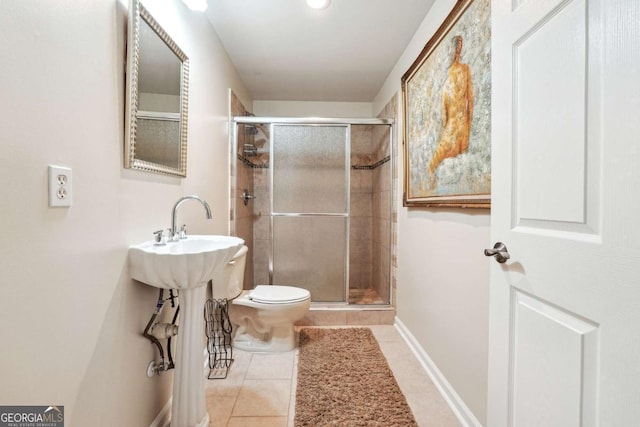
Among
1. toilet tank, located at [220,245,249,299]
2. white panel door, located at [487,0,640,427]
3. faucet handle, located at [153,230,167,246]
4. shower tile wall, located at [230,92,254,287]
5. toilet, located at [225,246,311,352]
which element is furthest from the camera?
shower tile wall, located at [230,92,254,287]

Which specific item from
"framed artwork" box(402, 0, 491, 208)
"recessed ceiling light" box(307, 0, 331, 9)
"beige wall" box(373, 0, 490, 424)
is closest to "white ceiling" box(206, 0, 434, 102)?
"recessed ceiling light" box(307, 0, 331, 9)

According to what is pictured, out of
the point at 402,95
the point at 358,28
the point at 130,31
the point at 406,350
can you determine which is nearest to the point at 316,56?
the point at 358,28

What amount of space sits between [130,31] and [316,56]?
5.73 feet

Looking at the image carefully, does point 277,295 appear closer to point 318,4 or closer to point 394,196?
point 394,196

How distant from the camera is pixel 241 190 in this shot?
9.82ft

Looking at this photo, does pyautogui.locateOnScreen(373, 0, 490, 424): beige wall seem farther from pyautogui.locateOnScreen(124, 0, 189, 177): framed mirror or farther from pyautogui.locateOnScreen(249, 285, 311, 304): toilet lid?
pyautogui.locateOnScreen(124, 0, 189, 177): framed mirror

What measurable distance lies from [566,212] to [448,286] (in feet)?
3.51

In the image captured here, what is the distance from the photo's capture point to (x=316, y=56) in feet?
8.57

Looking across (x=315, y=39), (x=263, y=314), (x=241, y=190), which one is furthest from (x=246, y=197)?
(x=315, y=39)

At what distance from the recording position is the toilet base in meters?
2.26

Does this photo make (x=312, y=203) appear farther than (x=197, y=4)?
Yes

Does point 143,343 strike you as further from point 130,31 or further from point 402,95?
point 402,95

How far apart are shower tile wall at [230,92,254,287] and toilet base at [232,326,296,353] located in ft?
2.89

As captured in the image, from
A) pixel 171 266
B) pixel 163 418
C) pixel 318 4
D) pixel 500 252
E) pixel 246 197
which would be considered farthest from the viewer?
pixel 246 197
